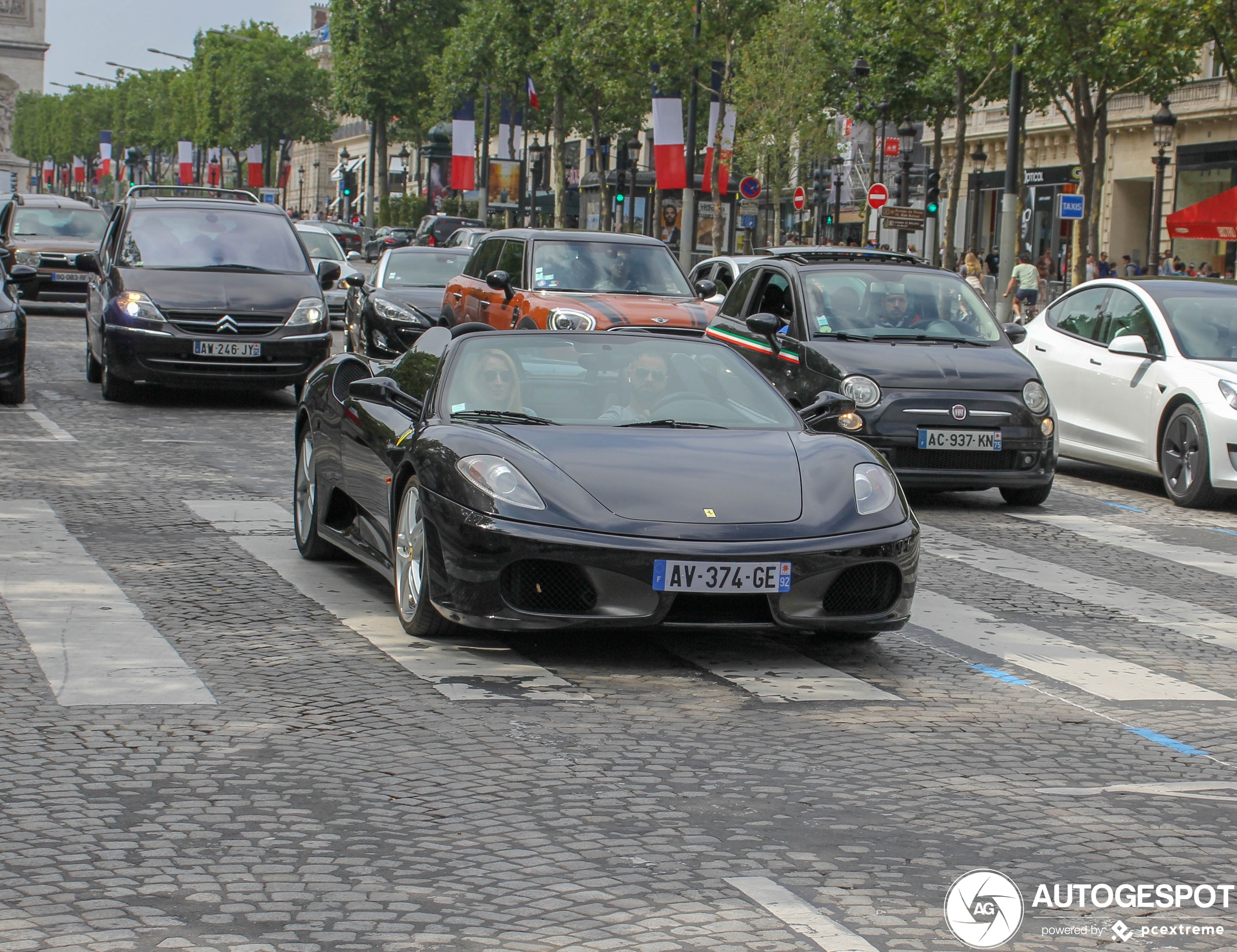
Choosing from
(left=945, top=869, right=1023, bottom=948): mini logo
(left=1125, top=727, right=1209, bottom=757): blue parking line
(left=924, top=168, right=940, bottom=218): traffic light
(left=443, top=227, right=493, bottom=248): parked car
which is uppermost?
(left=924, top=168, right=940, bottom=218): traffic light

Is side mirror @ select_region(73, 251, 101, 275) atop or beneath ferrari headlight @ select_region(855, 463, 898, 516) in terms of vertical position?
atop

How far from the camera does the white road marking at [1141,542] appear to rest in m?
9.74

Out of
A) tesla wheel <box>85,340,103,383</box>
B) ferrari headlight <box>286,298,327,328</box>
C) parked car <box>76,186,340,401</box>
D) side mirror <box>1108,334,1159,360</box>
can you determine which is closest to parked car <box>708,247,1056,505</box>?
side mirror <box>1108,334,1159,360</box>

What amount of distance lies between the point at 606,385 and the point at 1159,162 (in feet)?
113

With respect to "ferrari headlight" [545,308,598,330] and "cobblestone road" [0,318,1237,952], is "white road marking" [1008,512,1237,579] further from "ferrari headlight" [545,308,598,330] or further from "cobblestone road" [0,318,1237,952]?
"ferrari headlight" [545,308,598,330]

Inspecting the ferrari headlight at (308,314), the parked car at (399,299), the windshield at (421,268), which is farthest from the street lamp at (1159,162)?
the ferrari headlight at (308,314)

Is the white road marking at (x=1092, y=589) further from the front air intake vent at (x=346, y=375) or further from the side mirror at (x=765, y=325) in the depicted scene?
the front air intake vent at (x=346, y=375)

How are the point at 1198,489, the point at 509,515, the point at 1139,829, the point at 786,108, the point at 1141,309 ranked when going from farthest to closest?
the point at 786,108, the point at 1141,309, the point at 1198,489, the point at 509,515, the point at 1139,829

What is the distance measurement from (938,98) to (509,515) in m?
42.2

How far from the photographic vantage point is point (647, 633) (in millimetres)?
7086

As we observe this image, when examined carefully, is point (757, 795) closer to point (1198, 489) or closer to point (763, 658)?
point (763, 658)

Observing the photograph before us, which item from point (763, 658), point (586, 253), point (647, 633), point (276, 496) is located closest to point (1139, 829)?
point (763, 658)

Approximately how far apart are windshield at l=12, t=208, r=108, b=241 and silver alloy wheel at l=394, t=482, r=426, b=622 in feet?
80.4

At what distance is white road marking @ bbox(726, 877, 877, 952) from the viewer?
374 centimetres
